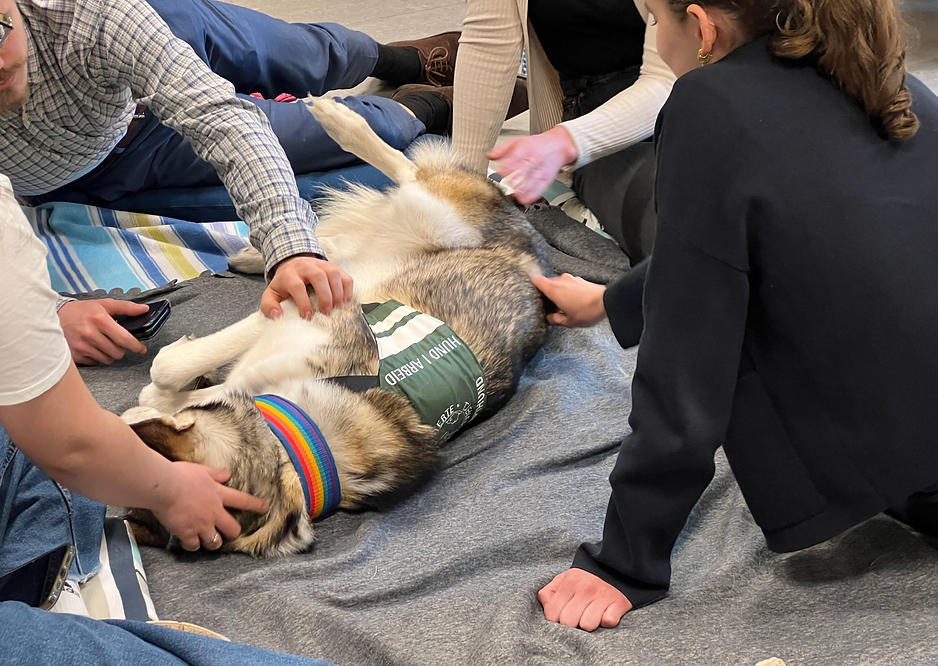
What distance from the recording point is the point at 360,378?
1.70 m

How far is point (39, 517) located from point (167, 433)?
0.24 meters

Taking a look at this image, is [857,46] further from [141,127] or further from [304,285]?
[141,127]

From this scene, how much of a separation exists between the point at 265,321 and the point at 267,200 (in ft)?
0.93

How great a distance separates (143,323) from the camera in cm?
205

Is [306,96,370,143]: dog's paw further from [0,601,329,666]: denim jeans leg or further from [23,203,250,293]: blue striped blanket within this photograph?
[0,601,329,666]: denim jeans leg

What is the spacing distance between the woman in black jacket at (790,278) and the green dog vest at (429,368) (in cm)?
61

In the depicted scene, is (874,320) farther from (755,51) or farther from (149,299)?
(149,299)

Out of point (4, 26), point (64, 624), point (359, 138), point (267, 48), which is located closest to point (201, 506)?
point (64, 624)

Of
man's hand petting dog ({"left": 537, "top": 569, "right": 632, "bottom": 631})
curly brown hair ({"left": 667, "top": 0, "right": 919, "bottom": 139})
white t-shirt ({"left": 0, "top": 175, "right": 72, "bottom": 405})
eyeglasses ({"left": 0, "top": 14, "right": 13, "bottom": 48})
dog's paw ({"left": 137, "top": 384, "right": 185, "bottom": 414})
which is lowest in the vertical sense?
dog's paw ({"left": 137, "top": 384, "right": 185, "bottom": 414})

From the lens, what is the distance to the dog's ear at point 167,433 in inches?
55.0

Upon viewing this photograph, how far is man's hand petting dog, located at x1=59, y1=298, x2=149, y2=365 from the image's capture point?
1.98 metres

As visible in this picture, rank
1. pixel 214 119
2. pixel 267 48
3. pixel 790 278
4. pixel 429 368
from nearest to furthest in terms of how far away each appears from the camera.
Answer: pixel 790 278
pixel 429 368
pixel 214 119
pixel 267 48

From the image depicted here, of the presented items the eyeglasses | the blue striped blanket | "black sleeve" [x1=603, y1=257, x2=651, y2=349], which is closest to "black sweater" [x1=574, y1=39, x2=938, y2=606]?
"black sleeve" [x1=603, y1=257, x2=651, y2=349]

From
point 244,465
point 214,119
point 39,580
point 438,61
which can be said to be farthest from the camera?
point 438,61
